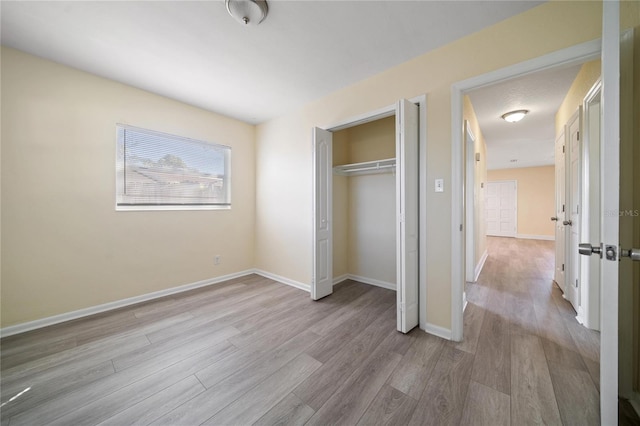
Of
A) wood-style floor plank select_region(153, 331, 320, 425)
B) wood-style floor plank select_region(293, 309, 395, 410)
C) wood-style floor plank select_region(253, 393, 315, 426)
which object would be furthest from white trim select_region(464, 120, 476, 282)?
wood-style floor plank select_region(253, 393, 315, 426)

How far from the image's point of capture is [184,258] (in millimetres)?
3250

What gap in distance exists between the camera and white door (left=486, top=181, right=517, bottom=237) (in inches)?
327

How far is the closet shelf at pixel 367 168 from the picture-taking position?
121 inches

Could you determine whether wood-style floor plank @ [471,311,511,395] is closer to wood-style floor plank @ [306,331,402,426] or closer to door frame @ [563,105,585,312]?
wood-style floor plank @ [306,331,402,426]

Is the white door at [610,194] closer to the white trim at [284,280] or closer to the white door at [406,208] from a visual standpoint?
the white door at [406,208]

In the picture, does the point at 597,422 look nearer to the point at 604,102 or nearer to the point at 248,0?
the point at 604,102

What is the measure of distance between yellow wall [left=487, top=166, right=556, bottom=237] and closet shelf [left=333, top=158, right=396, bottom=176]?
790 cm

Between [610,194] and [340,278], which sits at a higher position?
[610,194]

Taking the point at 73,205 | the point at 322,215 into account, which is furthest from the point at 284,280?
the point at 73,205

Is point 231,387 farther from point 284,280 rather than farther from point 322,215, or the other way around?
point 284,280

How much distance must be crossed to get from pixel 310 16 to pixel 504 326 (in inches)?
131

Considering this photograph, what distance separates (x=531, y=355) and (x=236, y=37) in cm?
362

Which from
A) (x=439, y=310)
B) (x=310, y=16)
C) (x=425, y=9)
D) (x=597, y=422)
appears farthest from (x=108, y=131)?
(x=597, y=422)

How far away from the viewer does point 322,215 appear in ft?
9.89
